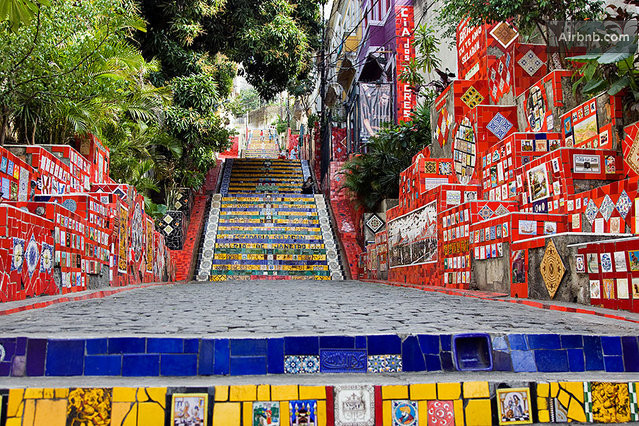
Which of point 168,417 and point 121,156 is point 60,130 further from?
point 168,417

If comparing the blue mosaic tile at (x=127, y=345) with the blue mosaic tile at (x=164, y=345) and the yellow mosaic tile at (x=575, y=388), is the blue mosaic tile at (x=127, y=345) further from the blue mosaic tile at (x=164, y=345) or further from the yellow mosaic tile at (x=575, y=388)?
the yellow mosaic tile at (x=575, y=388)

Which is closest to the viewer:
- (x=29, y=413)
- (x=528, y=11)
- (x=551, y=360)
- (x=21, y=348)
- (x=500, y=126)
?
(x=29, y=413)

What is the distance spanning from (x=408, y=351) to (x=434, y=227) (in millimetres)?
6874

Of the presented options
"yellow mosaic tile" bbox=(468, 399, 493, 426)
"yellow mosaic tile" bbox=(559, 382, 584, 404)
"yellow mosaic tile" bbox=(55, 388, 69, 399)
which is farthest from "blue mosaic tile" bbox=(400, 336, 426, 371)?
"yellow mosaic tile" bbox=(55, 388, 69, 399)

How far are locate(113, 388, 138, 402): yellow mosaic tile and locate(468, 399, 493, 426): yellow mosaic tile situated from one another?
1442 mm

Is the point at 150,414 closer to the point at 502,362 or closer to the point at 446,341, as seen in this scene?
the point at 446,341

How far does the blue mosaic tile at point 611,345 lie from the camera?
9.89ft

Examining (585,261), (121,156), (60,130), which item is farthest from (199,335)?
(121,156)

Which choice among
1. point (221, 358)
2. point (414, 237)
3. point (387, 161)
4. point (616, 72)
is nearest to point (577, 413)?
point (221, 358)

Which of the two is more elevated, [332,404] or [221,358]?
[221,358]

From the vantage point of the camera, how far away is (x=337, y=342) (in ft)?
9.49

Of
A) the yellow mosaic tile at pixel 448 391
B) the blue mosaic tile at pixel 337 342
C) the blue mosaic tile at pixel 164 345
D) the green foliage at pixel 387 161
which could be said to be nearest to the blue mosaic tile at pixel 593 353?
the yellow mosaic tile at pixel 448 391

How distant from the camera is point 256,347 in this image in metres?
2.84

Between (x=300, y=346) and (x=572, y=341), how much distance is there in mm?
1410
